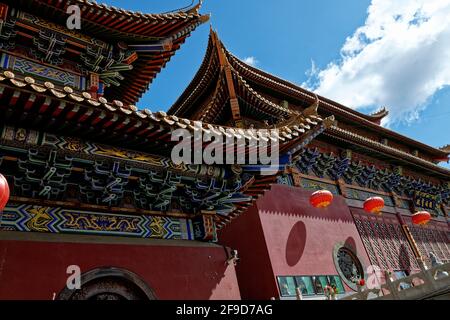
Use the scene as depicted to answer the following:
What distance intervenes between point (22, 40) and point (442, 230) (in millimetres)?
18494

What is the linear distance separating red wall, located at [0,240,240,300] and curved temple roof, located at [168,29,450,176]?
562 cm

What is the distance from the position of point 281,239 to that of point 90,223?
19.1 feet

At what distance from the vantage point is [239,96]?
34.9 ft

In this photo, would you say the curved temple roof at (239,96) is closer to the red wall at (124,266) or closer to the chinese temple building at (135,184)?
the chinese temple building at (135,184)

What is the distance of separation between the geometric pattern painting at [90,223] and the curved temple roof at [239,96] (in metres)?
5.56

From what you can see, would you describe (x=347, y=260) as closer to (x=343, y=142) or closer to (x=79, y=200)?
(x=343, y=142)

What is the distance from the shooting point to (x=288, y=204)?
1022cm

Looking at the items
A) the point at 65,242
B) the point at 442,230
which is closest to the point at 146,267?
the point at 65,242

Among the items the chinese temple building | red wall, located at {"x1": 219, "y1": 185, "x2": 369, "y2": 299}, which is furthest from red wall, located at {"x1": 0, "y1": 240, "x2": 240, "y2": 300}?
red wall, located at {"x1": 219, "y1": 185, "x2": 369, "y2": 299}

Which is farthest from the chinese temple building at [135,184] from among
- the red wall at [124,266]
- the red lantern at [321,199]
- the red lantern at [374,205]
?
the red lantern at [374,205]

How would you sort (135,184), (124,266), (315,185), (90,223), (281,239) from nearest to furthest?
(124,266), (90,223), (135,184), (281,239), (315,185)

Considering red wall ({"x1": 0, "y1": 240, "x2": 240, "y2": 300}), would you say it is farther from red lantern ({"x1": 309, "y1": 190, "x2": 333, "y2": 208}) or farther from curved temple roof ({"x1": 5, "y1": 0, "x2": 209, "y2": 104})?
red lantern ({"x1": 309, "y1": 190, "x2": 333, "y2": 208})

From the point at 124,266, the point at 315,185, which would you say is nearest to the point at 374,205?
the point at 315,185

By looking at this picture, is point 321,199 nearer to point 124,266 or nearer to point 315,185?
point 315,185
